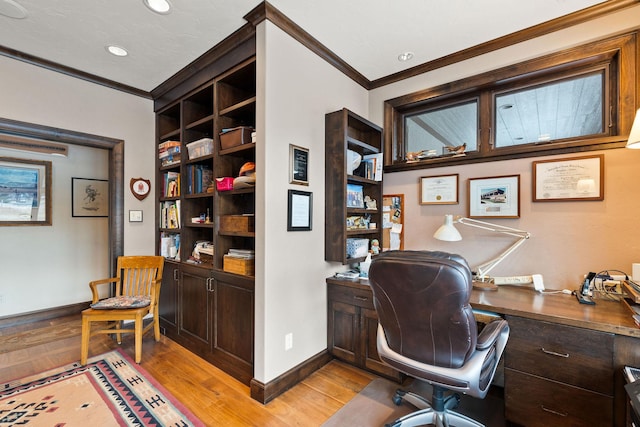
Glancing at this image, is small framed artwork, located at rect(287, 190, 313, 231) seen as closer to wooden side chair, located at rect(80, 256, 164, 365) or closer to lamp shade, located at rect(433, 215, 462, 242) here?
lamp shade, located at rect(433, 215, 462, 242)

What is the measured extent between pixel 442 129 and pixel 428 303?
6.53ft

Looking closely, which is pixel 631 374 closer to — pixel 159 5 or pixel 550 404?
pixel 550 404

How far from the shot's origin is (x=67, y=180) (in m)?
3.74

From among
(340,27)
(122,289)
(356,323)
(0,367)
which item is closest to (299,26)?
(340,27)

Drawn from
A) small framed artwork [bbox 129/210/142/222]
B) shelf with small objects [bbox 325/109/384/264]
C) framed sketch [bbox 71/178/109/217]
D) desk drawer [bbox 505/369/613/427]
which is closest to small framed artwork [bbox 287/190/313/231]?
shelf with small objects [bbox 325/109/384/264]

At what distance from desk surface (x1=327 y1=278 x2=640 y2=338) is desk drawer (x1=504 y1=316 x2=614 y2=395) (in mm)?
39

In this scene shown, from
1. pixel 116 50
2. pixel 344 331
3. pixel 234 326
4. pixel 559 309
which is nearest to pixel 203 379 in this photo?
pixel 234 326

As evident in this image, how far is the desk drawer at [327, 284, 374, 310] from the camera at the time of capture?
7.43ft

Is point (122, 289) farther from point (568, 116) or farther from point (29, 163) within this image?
point (568, 116)

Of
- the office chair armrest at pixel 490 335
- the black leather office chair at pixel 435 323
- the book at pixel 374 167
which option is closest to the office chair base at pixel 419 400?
the black leather office chair at pixel 435 323

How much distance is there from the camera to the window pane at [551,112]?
2.07 metres

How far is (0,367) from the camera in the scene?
2357 mm

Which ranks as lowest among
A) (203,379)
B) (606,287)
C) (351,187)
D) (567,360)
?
(203,379)

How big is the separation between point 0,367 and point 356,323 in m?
2.95
